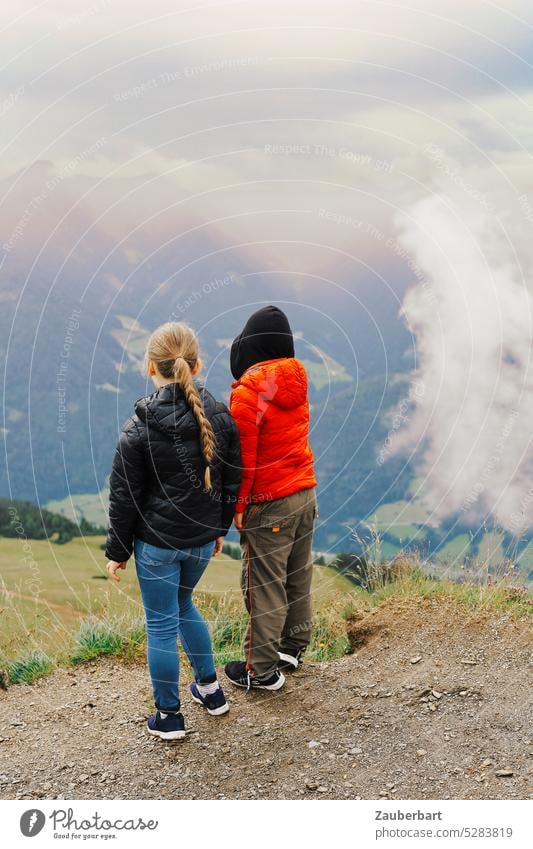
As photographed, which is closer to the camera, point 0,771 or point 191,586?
point 191,586

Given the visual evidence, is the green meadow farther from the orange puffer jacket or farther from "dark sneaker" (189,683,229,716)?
the orange puffer jacket

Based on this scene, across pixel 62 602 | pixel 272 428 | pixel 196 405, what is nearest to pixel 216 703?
pixel 272 428

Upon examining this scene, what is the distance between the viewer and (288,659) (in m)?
5.82

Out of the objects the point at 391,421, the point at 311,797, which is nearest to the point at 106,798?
the point at 311,797

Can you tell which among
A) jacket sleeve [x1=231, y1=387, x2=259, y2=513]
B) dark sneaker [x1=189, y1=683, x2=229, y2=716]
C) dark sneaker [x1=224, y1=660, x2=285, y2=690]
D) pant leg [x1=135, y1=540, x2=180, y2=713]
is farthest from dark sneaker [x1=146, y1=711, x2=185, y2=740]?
jacket sleeve [x1=231, y1=387, x2=259, y2=513]

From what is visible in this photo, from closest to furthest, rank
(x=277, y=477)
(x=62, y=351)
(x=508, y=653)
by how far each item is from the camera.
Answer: (x=277, y=477)
(x=508, y=653)
(x=62, y=351)

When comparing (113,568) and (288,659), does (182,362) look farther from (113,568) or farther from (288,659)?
(288,659)

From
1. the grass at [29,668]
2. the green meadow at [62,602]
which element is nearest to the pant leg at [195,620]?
the green meadow at [62,602]

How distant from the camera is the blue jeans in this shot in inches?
182

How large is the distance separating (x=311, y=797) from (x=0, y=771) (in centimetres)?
195

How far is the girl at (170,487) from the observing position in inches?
174

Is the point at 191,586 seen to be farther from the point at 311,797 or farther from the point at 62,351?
the point at 62,351

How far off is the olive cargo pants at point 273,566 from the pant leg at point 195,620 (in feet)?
1.16

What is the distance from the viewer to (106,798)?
472cm
